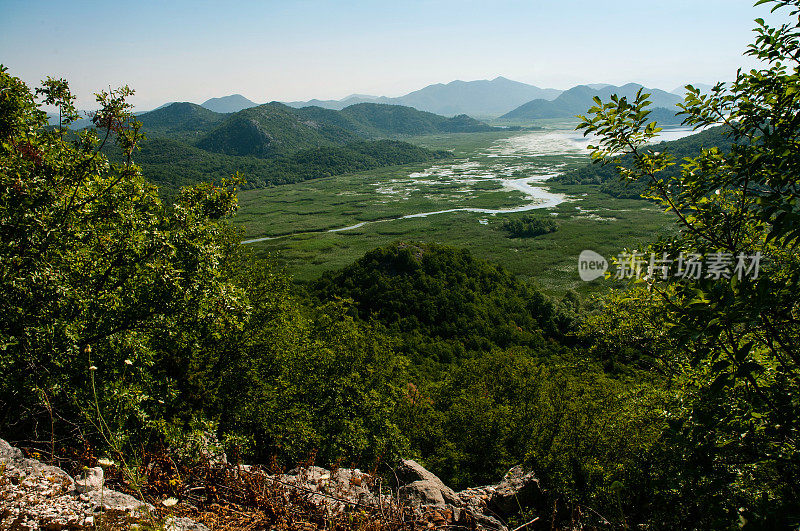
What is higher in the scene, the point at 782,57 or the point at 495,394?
the point at 782,57

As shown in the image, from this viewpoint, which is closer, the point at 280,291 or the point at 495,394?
the point at 280,291

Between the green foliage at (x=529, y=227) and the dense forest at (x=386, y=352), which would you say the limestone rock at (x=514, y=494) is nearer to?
the dense forest at (x=386, y=352)

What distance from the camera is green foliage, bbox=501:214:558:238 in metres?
81.4


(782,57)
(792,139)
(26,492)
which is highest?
(782,57)

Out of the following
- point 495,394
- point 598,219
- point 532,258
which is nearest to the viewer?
point 495,394

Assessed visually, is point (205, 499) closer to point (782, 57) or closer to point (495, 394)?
point (782, 57)

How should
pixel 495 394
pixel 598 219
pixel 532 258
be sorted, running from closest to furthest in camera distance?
pixel 495 394 < pixel 532 258 < pixel 598 219

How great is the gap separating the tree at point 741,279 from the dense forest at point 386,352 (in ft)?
0.12

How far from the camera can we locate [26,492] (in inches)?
192

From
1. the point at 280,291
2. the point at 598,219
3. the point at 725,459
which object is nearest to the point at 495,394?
the point at 280,291

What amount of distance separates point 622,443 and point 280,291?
14276 millimetres

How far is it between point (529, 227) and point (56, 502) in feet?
275

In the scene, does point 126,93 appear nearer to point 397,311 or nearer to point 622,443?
point 622,443

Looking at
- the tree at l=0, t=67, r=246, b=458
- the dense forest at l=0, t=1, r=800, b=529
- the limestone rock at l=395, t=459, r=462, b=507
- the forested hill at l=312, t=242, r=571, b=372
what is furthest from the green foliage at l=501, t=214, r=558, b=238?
the tree at l=0, t=67, r=246, b=458
